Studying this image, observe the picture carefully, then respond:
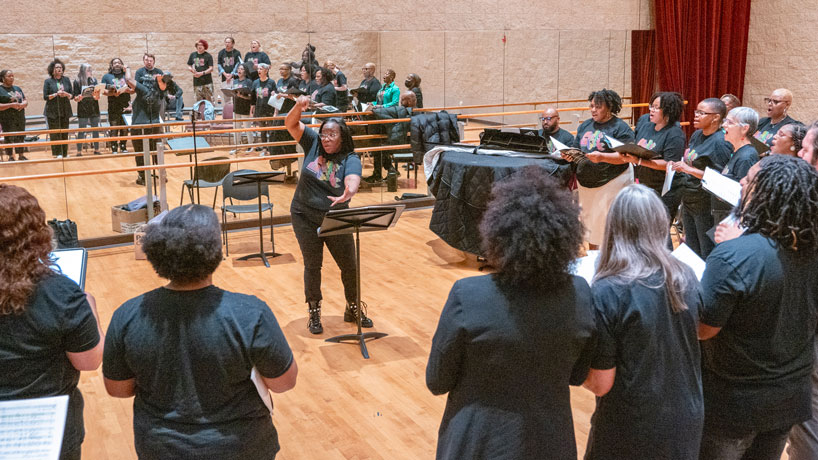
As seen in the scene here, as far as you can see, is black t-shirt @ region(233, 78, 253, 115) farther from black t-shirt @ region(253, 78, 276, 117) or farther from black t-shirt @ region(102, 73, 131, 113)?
black t-shirt @ region(102, 73, 131, 113)

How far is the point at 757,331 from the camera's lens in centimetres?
235

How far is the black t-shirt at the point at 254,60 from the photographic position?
8023 millimetres

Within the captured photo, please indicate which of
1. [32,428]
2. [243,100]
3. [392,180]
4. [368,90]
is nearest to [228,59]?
[243,100]

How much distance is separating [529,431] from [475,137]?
306 inches

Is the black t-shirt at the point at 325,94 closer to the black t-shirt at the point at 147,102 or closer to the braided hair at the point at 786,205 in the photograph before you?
the black t-shirt at the point at 147,102

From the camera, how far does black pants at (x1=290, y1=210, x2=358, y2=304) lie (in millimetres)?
4980

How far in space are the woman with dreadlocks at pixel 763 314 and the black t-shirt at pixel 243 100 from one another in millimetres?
6280

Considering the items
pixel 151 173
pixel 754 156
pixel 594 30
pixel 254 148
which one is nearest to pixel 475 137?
pixel 594 30

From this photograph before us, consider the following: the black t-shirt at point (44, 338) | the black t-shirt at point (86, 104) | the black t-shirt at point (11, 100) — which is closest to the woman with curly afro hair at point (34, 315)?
the black t-shirt at point (44, 338)

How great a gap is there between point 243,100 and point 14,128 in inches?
84.4

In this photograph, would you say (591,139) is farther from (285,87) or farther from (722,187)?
(285,87)

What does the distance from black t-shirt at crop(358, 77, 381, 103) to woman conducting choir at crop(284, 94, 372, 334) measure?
151 inches

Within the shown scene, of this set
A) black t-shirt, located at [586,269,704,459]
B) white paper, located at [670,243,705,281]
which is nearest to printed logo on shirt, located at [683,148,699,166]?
white paper, located at [670,243,705,281]

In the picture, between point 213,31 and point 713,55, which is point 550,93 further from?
point 213,31
